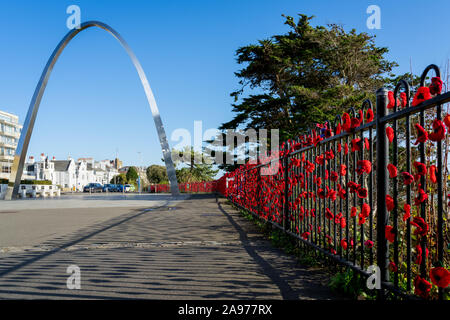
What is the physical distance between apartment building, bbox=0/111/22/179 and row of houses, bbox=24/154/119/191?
5839 millimetres

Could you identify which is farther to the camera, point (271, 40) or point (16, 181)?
point (16, 181)

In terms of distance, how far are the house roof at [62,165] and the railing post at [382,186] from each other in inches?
4079

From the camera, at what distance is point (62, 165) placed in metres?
98.5

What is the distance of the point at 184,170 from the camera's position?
57.0m

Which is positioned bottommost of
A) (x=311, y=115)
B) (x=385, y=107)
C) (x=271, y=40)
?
(x=385, y=107)

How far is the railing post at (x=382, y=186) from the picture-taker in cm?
255

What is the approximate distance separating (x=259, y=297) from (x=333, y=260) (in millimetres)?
1039

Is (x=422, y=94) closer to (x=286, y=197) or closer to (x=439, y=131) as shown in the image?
(x=439, y=131)

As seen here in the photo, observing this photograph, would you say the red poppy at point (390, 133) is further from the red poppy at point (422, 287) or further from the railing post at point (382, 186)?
the red poppy at point (422, 287)

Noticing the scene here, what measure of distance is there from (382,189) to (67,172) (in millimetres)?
103804

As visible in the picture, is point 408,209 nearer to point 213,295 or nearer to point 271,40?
point 213,295

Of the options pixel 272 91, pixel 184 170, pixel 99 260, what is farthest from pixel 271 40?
pixel 184 170

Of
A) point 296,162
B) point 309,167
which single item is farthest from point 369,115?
point 296,162

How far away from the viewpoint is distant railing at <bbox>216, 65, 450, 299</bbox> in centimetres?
209
